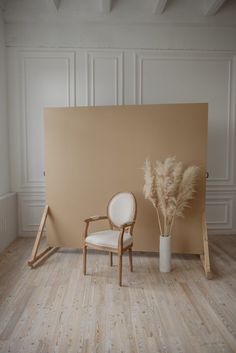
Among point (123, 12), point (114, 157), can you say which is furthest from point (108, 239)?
point (123, 12)

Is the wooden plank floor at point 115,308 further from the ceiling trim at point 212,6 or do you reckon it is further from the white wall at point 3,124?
the ceiling trim at point 212,6

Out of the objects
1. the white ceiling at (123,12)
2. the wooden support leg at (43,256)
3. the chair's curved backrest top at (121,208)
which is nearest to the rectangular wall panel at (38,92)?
the white ceiling at (123,12)

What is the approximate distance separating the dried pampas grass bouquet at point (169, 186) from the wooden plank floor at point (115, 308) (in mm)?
677

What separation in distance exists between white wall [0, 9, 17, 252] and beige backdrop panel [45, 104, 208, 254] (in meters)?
0.73

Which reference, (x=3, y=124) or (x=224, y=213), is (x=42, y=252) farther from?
(x=224, y=213)

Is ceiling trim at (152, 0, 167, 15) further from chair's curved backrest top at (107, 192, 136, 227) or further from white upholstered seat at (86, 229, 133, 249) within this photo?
white upholstered seat at (86, 229, 133, 249)

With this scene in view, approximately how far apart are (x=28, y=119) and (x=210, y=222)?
329cm

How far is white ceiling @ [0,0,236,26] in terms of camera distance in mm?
3842

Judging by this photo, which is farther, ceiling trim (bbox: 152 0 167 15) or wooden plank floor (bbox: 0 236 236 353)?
ceiling trim (bbox: 152 0 167 15)

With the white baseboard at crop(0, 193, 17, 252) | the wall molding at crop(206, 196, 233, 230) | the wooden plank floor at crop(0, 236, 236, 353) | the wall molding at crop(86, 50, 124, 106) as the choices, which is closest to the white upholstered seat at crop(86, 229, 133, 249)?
the wooden plank floor at crop(0, 236, 236, 353)

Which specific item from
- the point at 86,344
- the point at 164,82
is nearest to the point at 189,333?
the point at 86,344

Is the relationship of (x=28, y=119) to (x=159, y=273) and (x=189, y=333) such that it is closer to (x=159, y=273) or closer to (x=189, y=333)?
(x=159, y=273)

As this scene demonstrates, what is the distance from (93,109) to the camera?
3.29m

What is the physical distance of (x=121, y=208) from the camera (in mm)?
3146
